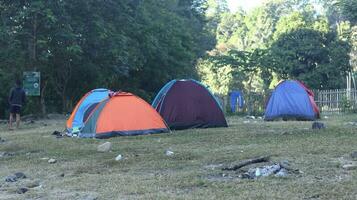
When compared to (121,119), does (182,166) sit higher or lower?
lower

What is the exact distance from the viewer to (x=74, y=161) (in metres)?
9.27

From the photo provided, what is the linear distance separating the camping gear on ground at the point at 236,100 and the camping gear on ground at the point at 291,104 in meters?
7.38

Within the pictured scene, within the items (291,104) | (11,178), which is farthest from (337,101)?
(11,178)

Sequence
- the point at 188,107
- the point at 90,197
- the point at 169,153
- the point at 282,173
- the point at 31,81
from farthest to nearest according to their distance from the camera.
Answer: the point at 31,81, the point at 188,107, the point at 169,153, the point at 282,173, the point at 90,197

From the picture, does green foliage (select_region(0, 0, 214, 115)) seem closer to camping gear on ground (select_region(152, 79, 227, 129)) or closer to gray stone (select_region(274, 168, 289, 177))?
camping gear on ground (select_region(152, 79, 227, 129))

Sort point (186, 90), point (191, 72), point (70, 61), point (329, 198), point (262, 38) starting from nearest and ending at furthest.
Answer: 1. point (329, 198)
2. point (186, 90)
3. point (70, 61)
4. point (191, 72)
5. point (262, 38)

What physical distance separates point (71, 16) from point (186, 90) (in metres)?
9.63

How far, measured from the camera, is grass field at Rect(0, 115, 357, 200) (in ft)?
20.1

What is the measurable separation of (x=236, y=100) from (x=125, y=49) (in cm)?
684

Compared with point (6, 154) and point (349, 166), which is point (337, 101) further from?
point (349, 166)

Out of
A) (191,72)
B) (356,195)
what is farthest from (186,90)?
(191,72)

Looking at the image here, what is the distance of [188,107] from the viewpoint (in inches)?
597

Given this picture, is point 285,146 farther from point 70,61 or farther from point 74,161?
point 70,61

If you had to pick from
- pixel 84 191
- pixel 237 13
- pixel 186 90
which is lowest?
pixel 84 191
